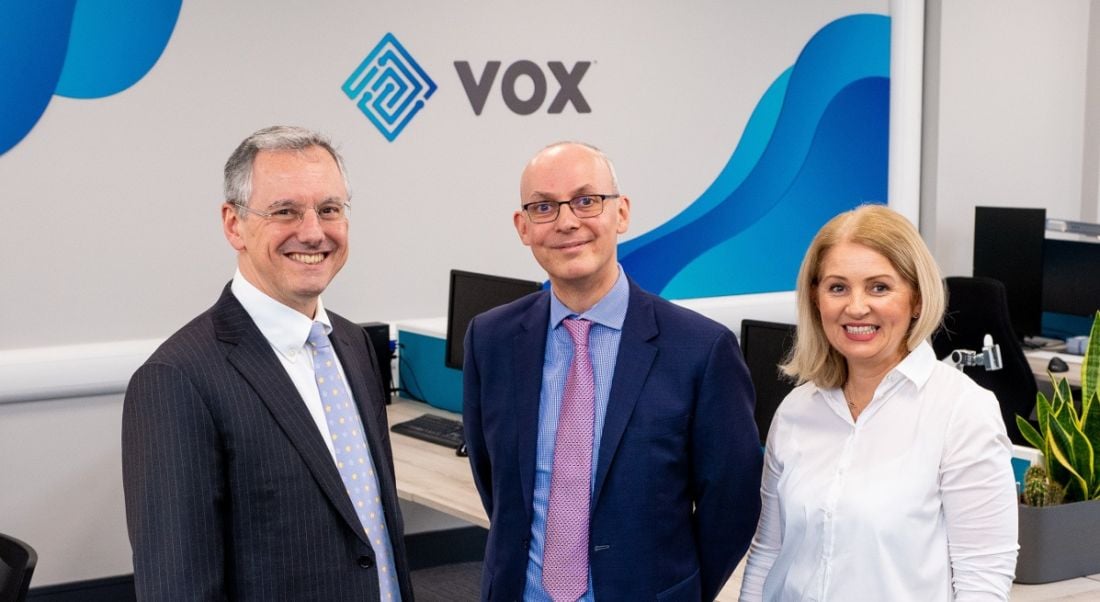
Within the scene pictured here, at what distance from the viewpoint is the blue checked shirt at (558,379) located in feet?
6.65

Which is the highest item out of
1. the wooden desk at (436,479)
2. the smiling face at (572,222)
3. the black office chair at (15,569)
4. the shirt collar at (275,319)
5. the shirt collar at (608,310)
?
the smiling face at (572,222)

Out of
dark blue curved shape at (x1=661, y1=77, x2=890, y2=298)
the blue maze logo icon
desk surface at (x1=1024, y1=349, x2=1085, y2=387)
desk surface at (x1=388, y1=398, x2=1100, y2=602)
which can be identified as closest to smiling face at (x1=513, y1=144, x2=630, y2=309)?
desk surface at (x1=388, y1=398, x2=1100, y2=602)

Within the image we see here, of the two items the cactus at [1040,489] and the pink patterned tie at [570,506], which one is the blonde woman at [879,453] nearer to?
the pink patterned tie at [570,506]

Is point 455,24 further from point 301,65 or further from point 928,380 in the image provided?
point 928,380

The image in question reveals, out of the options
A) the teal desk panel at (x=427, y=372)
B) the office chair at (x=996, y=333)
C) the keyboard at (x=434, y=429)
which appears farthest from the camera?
the office chair at (x=996, y=333)

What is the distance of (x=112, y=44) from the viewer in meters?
4.25

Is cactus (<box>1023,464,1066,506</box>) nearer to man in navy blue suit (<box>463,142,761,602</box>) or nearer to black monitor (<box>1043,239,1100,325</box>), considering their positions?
man in navy blue suit (<box>463,142,761,602</box>)

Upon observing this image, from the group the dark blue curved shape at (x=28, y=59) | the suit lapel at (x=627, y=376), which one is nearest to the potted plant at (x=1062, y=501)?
the suit lapel at (x=627, y=376)

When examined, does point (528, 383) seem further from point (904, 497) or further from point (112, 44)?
point (112, 44)

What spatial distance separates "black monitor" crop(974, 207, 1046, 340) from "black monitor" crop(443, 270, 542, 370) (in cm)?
276

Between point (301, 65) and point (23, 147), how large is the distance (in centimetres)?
103

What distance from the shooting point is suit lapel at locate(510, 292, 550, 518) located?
2.03 metres

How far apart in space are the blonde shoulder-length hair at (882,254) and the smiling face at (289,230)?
0.78 meters

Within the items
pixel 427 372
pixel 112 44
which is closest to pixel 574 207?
pixel 427 372
